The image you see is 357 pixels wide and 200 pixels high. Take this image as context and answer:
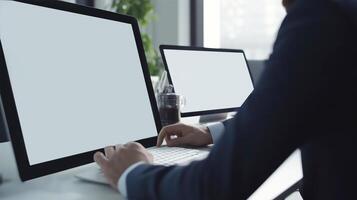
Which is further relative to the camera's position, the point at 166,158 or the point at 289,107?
the point at 166,158

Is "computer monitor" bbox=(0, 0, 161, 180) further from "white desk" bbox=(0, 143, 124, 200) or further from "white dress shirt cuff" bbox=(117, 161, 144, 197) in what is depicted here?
"white dress shirt cuff" bbox=(117, 161, 144, 197)

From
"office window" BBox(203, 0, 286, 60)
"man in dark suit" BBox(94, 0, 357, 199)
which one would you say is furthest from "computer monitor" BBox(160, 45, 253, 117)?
"office window" BBox(203, 0, 286, 60)

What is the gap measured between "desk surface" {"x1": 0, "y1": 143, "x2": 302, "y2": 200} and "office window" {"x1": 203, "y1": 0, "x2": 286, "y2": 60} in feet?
7.69

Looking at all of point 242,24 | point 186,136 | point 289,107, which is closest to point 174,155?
point 186,136

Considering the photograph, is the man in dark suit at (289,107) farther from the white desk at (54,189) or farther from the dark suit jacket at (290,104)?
the white desk at (54,189)

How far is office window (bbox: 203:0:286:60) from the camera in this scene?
318 centimetres

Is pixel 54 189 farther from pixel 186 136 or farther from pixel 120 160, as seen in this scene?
pixel 186 136

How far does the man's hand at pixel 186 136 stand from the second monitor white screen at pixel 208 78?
40 cm

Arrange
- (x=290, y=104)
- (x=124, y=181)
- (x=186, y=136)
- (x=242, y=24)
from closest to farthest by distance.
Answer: (x=290, y=104) < (x=124, y=181) < (x=186, y=136) < (x=242, y=24)

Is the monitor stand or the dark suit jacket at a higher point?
the dark suit jacket

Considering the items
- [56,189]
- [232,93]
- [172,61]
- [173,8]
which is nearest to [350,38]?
[56,189]

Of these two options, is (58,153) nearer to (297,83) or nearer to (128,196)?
(128,196)

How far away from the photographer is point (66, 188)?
0.70m

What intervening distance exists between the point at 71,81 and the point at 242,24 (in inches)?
104
